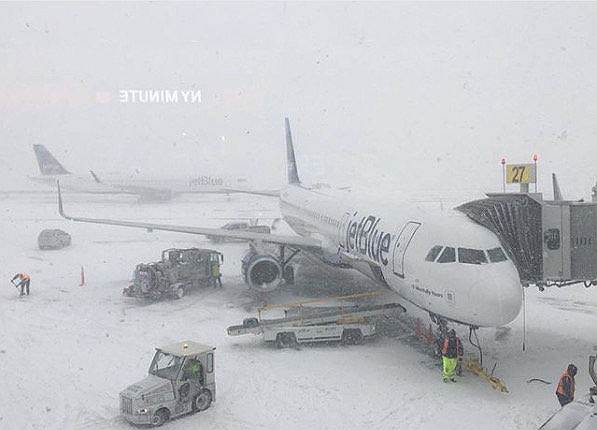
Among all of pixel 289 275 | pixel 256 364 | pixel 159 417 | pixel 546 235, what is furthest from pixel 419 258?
pixel 289 275

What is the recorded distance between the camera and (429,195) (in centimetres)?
6475

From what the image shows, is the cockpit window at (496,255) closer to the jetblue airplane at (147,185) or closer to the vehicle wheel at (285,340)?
the vehicle wheel at (285,340)

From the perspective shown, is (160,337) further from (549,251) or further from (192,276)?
(549,251)

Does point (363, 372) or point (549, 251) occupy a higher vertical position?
point (549, 251)

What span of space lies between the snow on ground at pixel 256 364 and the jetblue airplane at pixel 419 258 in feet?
5.33

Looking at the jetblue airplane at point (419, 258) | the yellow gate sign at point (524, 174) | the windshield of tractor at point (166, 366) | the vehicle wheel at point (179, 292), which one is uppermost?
the yellow gate sign at point (524, 174)

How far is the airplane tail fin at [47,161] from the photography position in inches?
2584

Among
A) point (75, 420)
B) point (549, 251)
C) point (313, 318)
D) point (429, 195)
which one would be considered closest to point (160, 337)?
point (313, 318)

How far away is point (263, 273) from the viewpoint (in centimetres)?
2062

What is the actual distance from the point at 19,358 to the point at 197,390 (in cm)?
610

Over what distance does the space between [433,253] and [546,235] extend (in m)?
3.33

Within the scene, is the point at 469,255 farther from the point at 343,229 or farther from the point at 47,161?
the point at 47,161

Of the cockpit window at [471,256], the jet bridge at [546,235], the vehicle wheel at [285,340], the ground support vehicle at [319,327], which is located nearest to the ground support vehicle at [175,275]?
the ground support vehicle at [319,327]

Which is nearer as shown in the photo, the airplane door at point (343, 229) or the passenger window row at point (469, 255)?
the passenger window row at point (469, 255)
